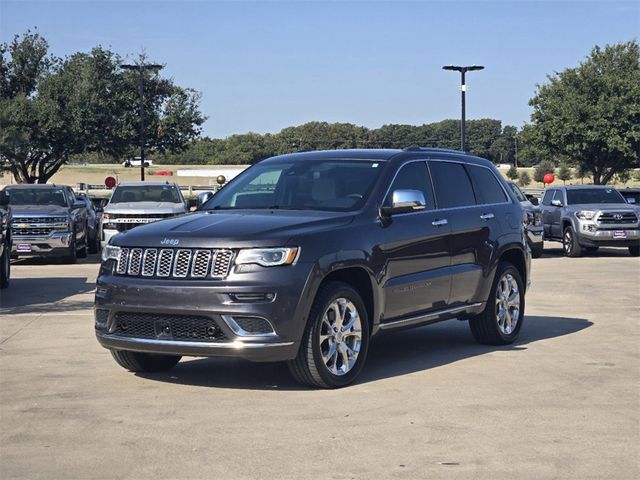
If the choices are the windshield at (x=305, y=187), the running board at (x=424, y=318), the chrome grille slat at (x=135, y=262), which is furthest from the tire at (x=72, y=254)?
the chrome grille slat at (x=135, y=262)

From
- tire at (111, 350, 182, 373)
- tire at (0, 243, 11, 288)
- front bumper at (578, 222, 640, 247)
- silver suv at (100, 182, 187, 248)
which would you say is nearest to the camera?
tire at (111, 350, 182, 373)

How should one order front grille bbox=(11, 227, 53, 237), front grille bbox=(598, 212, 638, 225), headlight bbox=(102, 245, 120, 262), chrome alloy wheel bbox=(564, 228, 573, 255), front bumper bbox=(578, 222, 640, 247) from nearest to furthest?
headlight bbox=(102, 245, 120, 262)
front grille bbox=(11, 227, 53, 237)
front bumper bbox=(578, 222, 640, 247)
front grille bbox=(598, 212, 638, 225)
chrome alloy wheel bbox=(564, 228, 573, 255)

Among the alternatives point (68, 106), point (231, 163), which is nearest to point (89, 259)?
point (68, 106)

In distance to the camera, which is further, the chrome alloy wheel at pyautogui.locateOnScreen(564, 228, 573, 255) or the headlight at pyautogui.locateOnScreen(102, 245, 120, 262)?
the chrome alloy wheel at pyautogui.locateOnScreen(564, 228, 573, 255)

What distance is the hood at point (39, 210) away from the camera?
74.4 ft

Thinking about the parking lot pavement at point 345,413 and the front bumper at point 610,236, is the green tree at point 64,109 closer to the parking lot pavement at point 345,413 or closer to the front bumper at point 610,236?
the front bumper at point 610,236

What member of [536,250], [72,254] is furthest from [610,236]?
[72,254]

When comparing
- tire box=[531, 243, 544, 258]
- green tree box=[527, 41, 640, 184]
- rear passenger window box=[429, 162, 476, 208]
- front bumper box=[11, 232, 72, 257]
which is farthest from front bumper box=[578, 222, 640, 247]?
green tree box=[527, 41, 640, 184]

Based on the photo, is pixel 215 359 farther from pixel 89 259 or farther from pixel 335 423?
pixel 89 259

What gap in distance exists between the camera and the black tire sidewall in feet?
26.0

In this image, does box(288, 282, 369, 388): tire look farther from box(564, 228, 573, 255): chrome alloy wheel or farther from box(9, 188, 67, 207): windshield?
box(564, 228, 573, 255): chrome alloy wheel

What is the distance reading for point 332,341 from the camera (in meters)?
8.16

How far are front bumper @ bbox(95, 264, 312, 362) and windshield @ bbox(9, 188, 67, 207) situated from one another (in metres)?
16.5

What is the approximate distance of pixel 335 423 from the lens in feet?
23.0
